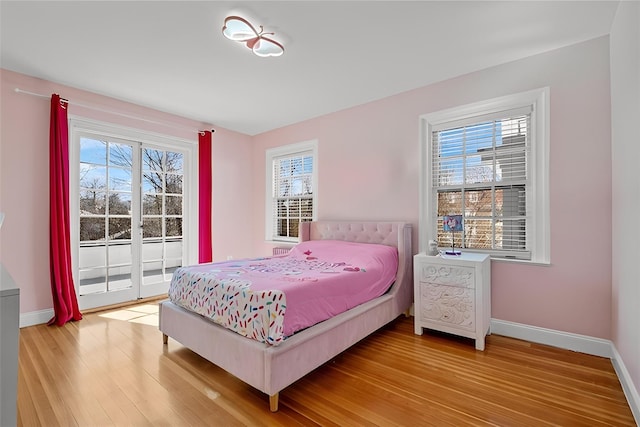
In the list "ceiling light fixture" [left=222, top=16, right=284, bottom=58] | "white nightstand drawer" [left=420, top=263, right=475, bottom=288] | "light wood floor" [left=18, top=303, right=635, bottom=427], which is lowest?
"light wood floor" [left=18, top=303, right=635, bottom=427]

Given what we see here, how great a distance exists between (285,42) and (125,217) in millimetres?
3055

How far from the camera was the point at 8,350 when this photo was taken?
2.73 feet

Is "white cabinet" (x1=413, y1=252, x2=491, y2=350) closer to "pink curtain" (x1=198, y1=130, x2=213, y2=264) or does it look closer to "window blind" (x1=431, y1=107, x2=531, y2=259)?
"window blind" (x1=431, y1=107, x2=531, y2=259)

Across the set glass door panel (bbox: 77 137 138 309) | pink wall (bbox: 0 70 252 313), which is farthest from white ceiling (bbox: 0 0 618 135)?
glass door panel (bbox: 77 137 138 309)

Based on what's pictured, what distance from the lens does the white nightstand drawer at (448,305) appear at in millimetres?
2568

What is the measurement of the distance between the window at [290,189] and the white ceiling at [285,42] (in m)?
1.23

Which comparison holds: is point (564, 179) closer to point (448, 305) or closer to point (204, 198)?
point (448, 305)

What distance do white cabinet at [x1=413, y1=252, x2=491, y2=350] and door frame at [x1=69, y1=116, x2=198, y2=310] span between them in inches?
132

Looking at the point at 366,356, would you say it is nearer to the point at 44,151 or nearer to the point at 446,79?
the point at 446,79

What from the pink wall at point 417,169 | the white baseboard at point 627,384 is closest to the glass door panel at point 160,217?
the pink wall at point 417,169

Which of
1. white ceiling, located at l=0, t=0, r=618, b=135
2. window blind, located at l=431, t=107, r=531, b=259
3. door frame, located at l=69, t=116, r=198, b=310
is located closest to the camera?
white ceiling, located at l=0, t=0, r=618, b=135

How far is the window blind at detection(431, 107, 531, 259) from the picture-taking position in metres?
2.82

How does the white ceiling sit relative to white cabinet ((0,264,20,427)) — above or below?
above

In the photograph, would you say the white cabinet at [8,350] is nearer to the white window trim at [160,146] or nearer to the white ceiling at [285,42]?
the white ceiling at [285,42]
